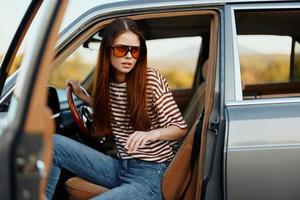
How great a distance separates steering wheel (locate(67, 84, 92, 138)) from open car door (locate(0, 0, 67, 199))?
1.60 meters

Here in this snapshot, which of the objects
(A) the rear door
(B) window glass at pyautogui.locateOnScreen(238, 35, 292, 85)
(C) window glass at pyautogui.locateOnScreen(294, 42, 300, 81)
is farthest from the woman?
(C) window glass at pyautogui.locateOnScreen(294, 42, 300, 81)

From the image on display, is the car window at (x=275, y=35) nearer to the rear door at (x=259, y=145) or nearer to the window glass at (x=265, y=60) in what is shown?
the window glass at (x=265, y=60)

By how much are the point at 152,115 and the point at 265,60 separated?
587cm

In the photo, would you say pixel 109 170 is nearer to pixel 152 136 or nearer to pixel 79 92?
pixel 152 136

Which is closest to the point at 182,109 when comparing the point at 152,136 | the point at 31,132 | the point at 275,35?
the point at 275,35

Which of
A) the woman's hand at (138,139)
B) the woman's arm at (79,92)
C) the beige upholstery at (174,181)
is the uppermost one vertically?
the woman's arm at (79,92)

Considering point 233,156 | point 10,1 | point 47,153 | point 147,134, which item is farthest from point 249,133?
point 10,1

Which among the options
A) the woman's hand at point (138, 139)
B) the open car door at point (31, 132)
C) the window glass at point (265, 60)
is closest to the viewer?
the open car door at point (31, 132)

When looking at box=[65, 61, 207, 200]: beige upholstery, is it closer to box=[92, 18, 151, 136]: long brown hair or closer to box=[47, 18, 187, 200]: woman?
box=[47, 18, 187, 200]: woman

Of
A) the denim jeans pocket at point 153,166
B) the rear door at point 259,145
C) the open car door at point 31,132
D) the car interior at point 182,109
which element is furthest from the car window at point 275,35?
the open car door at point 31,132

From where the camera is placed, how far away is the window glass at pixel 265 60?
4.21m

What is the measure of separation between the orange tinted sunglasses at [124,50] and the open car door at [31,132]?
45.2 inches

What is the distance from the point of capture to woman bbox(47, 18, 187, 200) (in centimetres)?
265

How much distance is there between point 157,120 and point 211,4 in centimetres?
65
